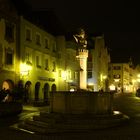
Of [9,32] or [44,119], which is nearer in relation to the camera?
[44,119]

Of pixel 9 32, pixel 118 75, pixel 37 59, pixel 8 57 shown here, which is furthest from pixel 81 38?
pixel 118 75

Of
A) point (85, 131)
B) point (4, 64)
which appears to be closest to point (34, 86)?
point (4, 64)

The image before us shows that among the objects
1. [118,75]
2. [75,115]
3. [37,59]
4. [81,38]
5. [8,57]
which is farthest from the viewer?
[118,75]

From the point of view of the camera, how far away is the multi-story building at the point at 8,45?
3575 centimetres

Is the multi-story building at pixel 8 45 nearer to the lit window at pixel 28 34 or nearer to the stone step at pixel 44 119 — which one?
the lit window at pixel 28 34

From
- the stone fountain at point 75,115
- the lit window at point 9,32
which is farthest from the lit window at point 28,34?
the stone fountain at point 75,115

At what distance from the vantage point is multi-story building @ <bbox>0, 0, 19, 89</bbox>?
35750 millimetres

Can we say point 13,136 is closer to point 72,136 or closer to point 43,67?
point 72,136

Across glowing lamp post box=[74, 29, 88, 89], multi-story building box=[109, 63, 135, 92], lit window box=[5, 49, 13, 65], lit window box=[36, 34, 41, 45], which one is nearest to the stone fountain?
glowing lamp post box=[74, 29, 88, 89]

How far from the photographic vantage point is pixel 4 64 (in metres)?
35.8

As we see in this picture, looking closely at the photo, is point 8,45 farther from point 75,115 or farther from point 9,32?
point 75,115

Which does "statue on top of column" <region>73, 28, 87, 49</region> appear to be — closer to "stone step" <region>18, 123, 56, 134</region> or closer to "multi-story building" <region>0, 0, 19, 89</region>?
"stone step" <region>18, 123, 56, 134</region>

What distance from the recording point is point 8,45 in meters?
37.1

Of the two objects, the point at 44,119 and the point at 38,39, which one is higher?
the point at 38,39
